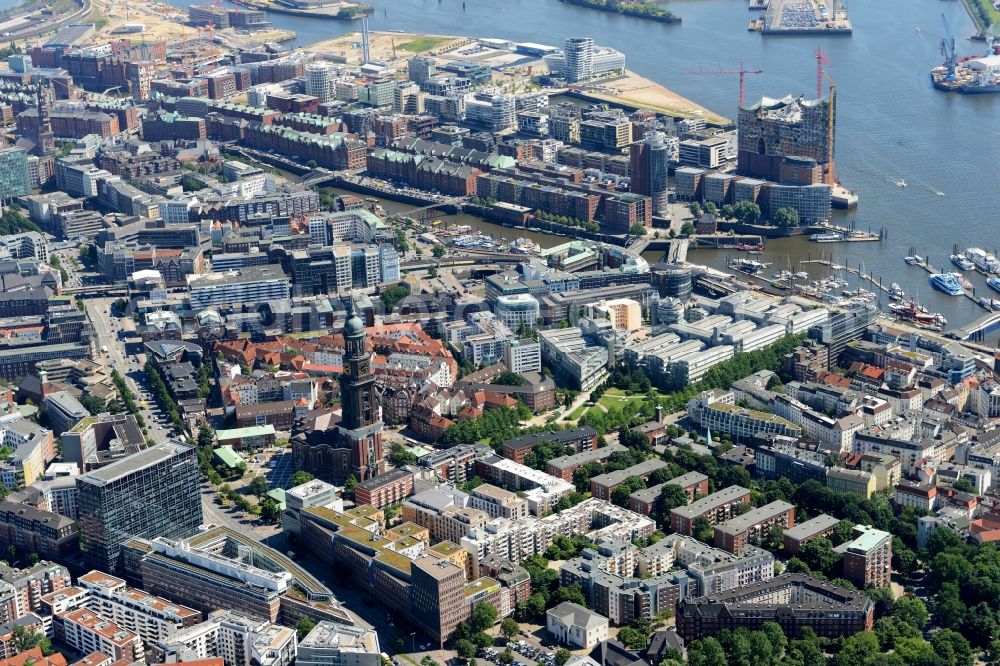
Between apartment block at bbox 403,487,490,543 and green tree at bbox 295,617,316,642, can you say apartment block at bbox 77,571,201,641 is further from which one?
apartment block at bbox 403,487,490,543

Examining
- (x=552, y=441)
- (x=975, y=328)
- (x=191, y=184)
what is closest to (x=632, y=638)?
(x=552, y=441)

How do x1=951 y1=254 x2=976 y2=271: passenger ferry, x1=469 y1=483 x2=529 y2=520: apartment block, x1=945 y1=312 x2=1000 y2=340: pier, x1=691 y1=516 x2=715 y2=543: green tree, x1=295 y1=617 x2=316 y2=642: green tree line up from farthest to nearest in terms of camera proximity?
x1=951 y1=254 x2=976 y2=271: passenger ferry
x1=945 y1=312 x2=1000 y2=340: pier
x1=469 y1=483 x2=529 y2=520: apartment block
x1=691 y1=516 x2=715 y2=543: green tree
x1=295 y1=617 x2=316 y2=642: green tree

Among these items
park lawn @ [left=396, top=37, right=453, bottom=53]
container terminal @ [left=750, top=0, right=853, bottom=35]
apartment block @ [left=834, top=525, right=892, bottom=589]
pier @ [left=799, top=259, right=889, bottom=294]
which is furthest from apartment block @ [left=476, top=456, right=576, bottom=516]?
container terminal @ [left=750, top=0, right=853, bottom=35]

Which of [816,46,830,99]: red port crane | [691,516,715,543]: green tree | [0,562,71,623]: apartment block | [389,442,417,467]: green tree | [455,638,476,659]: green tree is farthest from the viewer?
[816,46,830,99]: red port crane

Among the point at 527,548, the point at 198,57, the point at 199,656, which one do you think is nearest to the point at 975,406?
the point at 527,548

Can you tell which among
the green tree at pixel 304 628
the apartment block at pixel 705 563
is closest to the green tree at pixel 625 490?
the apartment block at pixel 705 563

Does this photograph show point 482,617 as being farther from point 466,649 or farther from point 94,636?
point 94,636

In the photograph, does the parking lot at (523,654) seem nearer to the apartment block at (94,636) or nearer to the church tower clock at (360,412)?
the apartment block at (94,636)
